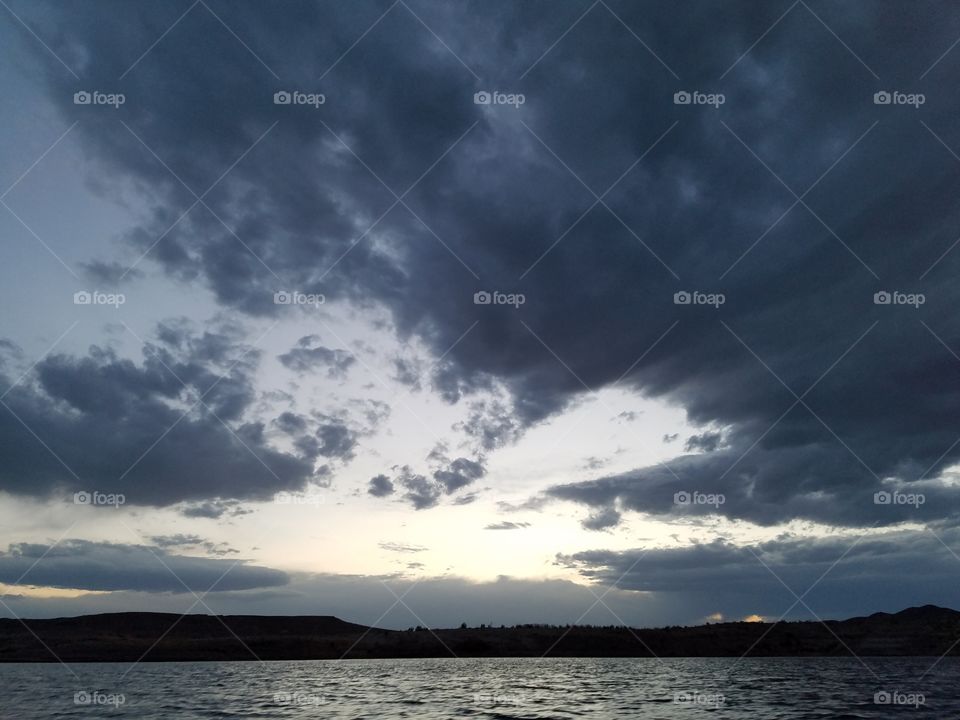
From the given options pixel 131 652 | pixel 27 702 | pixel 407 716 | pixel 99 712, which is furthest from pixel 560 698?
pixel 131 652

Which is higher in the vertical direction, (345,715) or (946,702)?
(345,715)

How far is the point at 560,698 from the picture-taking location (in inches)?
2494

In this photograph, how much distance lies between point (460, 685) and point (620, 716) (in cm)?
4136

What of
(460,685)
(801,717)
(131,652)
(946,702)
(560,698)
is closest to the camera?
(801,717)

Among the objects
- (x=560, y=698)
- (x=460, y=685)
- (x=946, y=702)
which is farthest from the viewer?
(x=460, y=685)

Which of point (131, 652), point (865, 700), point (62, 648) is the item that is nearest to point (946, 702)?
point (865, 700)

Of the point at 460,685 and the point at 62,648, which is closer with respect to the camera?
the point at 460,685

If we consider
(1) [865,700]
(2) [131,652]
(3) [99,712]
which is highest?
(3) [99,712]

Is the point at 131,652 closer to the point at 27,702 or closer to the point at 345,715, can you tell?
the point at 27,702

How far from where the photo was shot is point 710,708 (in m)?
53.0

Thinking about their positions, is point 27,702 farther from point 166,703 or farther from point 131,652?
point 131,652

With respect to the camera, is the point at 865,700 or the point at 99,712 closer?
the point at 99,712

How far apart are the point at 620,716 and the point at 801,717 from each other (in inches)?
500

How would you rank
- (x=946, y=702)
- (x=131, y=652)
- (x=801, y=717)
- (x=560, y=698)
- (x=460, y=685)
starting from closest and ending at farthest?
(x=801, y=717)
(x=946, y=702)
(x=560, y=698)
(x=460, y=685)
(x=131, y=652)
